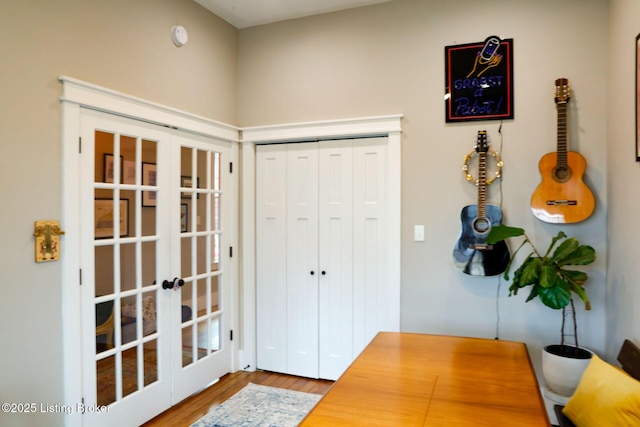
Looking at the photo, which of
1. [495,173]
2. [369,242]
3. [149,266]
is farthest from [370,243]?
[149,266]

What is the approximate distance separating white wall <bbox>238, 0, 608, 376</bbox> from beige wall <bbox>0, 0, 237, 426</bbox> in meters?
1.41

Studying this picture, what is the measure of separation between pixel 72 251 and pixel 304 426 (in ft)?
5.41

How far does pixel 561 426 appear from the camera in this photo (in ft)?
6.11

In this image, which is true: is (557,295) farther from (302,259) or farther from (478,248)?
(302,259)

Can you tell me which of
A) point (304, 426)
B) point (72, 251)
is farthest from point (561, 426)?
point (72, 251)

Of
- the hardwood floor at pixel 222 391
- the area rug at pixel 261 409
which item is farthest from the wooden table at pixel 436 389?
the hardwood floor at pixel 222 391

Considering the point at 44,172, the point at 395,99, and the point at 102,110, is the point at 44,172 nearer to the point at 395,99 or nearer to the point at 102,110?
the point at 102,110

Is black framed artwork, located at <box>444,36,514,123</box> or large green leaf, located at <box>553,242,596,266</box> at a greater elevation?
black framed artwork, located at <box>444,36,514,123</box>

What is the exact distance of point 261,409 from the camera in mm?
2904

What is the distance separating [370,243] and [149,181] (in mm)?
1705

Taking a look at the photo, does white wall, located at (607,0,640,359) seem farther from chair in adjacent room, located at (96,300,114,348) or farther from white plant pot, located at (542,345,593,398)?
chair in adjacent room, located at (96,300,114,348)

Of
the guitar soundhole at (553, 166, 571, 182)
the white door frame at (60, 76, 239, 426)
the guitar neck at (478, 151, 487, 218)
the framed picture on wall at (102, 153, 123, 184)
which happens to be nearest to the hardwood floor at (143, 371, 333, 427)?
the white door frame at (60, 76, 239, 426)

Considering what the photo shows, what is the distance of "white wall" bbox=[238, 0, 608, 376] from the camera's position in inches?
104

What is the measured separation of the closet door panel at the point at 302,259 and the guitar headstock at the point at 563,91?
178 cm
